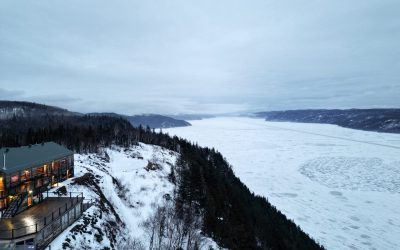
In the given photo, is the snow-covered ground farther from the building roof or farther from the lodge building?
the building roof

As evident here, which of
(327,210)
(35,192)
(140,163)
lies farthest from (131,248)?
(327,210)

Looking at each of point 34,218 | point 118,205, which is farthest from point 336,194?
point 34,218

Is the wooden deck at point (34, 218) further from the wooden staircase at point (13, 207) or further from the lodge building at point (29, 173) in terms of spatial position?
the lodge building at point (29, 173)

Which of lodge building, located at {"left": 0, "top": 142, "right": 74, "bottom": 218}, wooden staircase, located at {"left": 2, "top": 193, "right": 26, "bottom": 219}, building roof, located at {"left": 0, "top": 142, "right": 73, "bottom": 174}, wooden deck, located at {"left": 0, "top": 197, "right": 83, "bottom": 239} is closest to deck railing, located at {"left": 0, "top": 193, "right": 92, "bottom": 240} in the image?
wooden deck, located at {"left": 0, "top": 197, "right": 83, "bottom": 239}

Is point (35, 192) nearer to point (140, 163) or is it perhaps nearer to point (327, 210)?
point (140, 163)

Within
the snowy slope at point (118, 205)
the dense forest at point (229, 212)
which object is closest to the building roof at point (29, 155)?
the snowy slope at point (118, 205)
